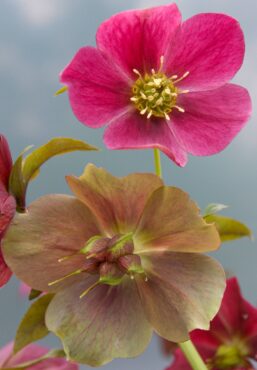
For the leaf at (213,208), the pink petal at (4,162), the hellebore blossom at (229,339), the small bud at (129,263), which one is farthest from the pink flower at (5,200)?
the hellebore blossom at (229,339)

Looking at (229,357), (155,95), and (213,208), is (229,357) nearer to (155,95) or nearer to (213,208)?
(213,208)

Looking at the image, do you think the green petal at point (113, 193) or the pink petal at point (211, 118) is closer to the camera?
the green petal at point (113, 193)

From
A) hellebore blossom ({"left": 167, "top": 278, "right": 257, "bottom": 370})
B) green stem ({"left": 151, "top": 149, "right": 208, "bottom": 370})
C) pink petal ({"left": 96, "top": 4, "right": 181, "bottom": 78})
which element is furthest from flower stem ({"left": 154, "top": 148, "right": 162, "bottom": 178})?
hellebore blossom ({"left": 167, "top": 278, "right": 257, "bottom": 370})

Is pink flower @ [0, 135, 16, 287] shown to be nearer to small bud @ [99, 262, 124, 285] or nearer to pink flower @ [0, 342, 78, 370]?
small bud @ [99, 262, 124, 285]

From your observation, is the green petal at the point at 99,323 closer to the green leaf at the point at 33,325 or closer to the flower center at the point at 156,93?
the green leaf at the point at 33,325

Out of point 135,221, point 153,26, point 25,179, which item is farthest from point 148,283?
point 153,26

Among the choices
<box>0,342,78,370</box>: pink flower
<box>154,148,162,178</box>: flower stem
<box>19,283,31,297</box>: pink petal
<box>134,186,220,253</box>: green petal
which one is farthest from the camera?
<box>19,283,31,297</box>: pink petal

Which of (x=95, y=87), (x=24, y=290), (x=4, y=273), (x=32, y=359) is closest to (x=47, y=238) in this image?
(x=4, y=273)
